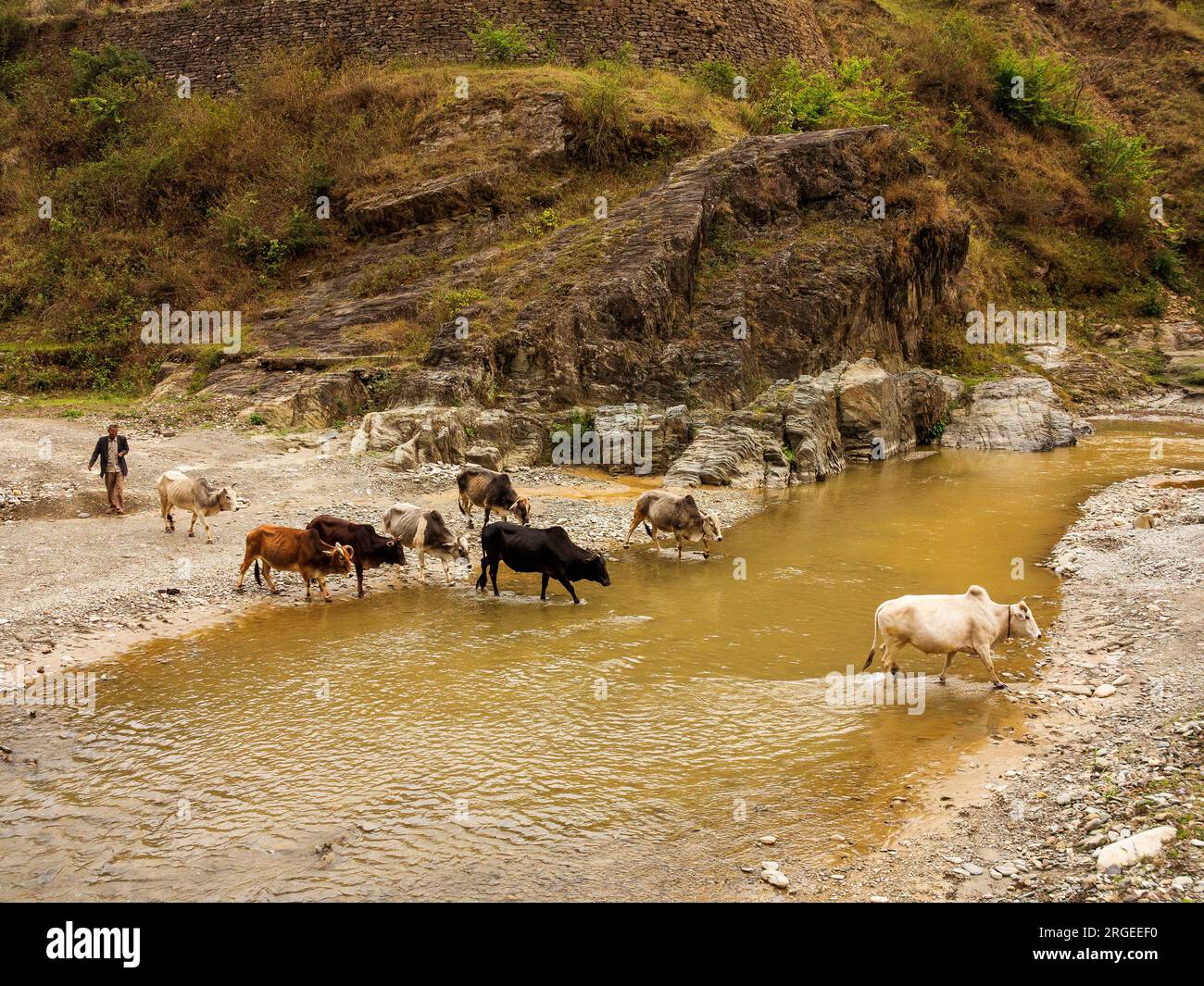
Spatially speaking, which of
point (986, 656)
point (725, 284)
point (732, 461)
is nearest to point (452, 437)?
point (732, 461)

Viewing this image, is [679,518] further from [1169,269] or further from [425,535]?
[1169,269]

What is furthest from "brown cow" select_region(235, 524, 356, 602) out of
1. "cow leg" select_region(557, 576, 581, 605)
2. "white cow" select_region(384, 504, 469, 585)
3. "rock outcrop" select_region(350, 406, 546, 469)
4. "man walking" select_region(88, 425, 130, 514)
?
"rock outcrop" select_region(350, 406, 546, 469)

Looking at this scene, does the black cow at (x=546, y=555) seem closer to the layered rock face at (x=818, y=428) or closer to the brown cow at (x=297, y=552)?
the brown cow at (x=297, y=552)

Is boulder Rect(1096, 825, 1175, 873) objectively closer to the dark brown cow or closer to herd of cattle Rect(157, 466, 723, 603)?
herd of cattle Rect(157, 466, 723, 603)

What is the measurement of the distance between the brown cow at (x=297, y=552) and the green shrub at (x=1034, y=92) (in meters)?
49.5

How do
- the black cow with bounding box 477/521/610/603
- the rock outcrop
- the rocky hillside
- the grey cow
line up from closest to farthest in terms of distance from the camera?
the black cow with bounding box 477/521/610/603
the grey cow
the rock outcrop
the rocky hillside

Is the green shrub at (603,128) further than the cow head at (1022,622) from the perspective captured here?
Yes

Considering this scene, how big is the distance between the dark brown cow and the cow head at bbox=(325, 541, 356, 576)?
140 inches

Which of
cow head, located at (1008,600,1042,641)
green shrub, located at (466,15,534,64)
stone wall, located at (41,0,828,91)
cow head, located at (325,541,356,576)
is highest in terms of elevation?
stone wall, located at (41,0,828,91)

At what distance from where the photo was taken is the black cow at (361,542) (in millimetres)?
13469

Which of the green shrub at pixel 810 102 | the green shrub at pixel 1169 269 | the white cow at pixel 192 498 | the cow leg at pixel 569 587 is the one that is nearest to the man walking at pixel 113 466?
the white cow at pixel 192 498

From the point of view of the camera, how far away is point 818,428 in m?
24.8

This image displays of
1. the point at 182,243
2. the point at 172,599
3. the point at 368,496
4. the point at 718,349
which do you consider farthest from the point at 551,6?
the point at 172,599

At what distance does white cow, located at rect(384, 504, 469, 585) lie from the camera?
14.4 meters
